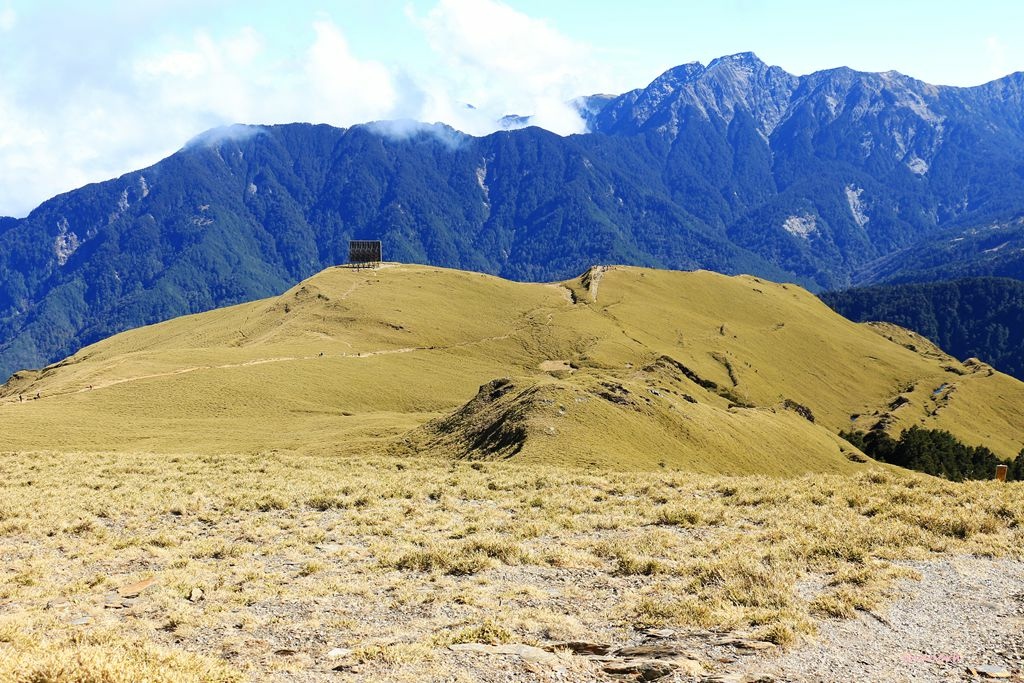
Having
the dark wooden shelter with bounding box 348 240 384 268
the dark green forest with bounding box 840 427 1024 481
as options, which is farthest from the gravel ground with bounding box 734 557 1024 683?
A: the dark wooden shelter with bounding box 348 240 384 268

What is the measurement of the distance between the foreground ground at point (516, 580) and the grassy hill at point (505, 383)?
1810 centimetres

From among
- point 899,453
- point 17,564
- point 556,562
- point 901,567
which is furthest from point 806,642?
point 899,453

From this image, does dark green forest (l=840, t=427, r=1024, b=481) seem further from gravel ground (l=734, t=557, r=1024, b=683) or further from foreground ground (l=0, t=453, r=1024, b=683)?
gravel ground (l=734, t=557, r=1024, b=683)

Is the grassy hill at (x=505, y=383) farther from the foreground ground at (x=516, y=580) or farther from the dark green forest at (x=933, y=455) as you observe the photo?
the foreground ground at (x=516, y=580)

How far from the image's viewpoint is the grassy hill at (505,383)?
56.6 meters

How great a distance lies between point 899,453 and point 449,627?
320 ft

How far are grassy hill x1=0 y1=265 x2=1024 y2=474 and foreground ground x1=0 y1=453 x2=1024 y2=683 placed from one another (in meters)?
18.1

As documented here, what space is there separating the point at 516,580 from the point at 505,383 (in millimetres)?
44777

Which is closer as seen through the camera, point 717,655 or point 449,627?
point 717,655

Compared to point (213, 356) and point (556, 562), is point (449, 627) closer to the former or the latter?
point (556, 562)

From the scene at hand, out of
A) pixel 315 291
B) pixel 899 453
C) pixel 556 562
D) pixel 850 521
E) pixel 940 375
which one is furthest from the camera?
pixel 940 375

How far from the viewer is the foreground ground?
13391mm

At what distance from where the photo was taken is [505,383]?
210 ft

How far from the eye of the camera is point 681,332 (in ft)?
515
